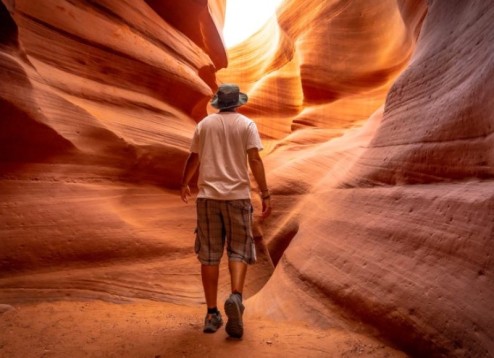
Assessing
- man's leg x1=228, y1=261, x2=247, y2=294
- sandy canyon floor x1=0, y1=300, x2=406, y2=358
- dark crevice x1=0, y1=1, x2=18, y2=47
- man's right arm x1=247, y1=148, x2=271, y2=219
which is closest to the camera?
sandy canyon floor x1=0, y1=300, x2=406, y2=358

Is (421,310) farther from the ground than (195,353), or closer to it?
farther from the ground

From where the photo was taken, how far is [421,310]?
2.36m

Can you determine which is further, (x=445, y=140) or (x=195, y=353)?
(x=445, y=140)

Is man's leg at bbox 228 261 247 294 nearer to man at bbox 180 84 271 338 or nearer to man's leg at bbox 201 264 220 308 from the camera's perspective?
man at bbox 180 84 271 338

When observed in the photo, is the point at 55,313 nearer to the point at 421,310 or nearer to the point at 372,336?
the point at 372,336

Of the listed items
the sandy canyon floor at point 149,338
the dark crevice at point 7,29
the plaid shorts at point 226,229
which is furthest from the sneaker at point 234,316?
the dark crevice at point 7,29

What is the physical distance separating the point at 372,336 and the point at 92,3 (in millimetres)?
5595

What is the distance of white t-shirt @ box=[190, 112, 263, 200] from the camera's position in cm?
290

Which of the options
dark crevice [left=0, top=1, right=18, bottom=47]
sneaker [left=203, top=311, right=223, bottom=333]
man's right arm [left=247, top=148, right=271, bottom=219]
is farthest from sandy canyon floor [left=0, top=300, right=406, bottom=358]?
dark crevice [left=0, top=1, right=18, bottom=47]

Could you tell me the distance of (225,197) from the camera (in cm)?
287

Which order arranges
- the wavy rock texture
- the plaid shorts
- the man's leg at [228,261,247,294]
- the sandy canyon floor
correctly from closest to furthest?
1. the wavy rock texture
2. the sandy canyon floor
3. the man's leg at [228,261,247,294]
4. the plaid shorts

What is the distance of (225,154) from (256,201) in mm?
3423

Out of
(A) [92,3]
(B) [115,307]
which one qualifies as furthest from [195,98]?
(B) [115,307]

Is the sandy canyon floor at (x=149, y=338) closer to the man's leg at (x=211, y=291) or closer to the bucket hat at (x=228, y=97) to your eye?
the man's leg at (x=211, y=291)
